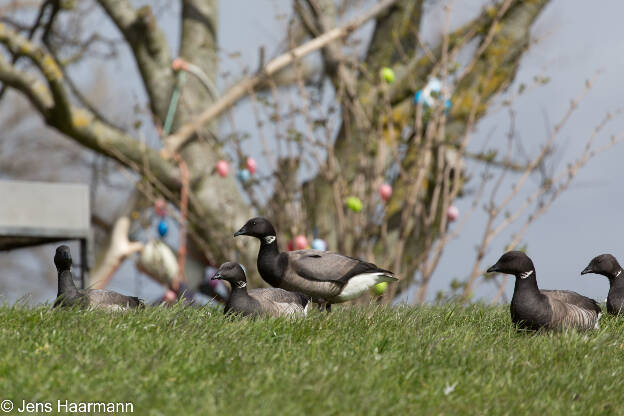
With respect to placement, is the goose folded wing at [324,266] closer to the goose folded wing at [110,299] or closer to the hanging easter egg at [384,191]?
the goose folded wing at [110,299]

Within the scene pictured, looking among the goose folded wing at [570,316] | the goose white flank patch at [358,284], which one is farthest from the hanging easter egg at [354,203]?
the goose folded wing at [570,316]

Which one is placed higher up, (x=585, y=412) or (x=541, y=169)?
(x=541, y=169)

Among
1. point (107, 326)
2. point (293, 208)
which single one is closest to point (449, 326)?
point (107, 326)

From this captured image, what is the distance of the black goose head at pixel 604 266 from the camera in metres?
7.10

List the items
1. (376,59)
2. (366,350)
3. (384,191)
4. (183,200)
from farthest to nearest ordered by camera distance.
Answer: (376,59) < (183,200) < (384,191) < (366,350)

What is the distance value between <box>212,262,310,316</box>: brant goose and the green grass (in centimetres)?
17

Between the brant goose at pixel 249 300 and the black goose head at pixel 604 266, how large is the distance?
2636mm

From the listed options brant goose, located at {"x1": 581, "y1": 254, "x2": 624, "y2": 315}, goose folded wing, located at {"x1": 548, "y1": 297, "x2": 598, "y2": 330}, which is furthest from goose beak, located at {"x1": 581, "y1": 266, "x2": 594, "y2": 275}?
goose folded wing, located at {"x1": 548, "y1": 297, "x2": 598, "y2": 330}

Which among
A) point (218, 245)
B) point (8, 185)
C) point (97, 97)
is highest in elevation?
point (97, 97)

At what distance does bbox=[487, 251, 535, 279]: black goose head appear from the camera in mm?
6070

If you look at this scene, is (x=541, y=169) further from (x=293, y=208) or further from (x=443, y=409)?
(x=443, y=409)

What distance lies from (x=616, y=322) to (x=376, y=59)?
8.49 meters

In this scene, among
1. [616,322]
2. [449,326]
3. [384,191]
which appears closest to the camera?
[449,326]

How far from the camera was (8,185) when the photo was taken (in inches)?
482
